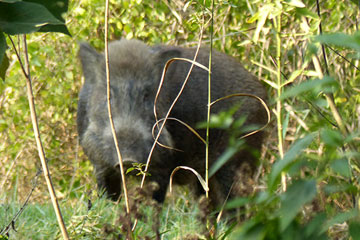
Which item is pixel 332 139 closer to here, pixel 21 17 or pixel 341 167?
pixel 341 167

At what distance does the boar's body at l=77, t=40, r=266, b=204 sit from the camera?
5387 millimetres

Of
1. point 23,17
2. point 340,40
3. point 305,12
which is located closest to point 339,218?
point 340,40

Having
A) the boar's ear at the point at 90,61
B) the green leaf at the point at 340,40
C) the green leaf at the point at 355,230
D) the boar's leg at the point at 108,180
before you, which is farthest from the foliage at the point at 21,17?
the boar's ear at the point at 90,61

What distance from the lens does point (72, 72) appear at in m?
7.10

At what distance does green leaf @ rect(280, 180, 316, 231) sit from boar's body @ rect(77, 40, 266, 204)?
13.5 feet

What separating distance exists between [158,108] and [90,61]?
77cm

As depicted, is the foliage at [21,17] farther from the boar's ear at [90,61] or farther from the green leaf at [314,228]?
the boar's ear at [90,61]

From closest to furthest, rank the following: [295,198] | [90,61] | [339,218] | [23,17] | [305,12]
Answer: [295,198] < [339,218] < [23,17] < [305,12] < [90,61]

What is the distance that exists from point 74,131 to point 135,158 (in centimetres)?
237

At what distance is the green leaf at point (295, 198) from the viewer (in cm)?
97

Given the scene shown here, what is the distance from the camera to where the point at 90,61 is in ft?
19.0

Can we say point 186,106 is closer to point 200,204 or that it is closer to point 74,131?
point 74,131

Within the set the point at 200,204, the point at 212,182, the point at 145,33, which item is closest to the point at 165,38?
the point at 145,33

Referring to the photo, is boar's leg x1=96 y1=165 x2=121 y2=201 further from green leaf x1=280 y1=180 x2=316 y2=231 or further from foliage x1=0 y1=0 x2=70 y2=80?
green leaf x1=280 y1=180 x2=316 y2=231
